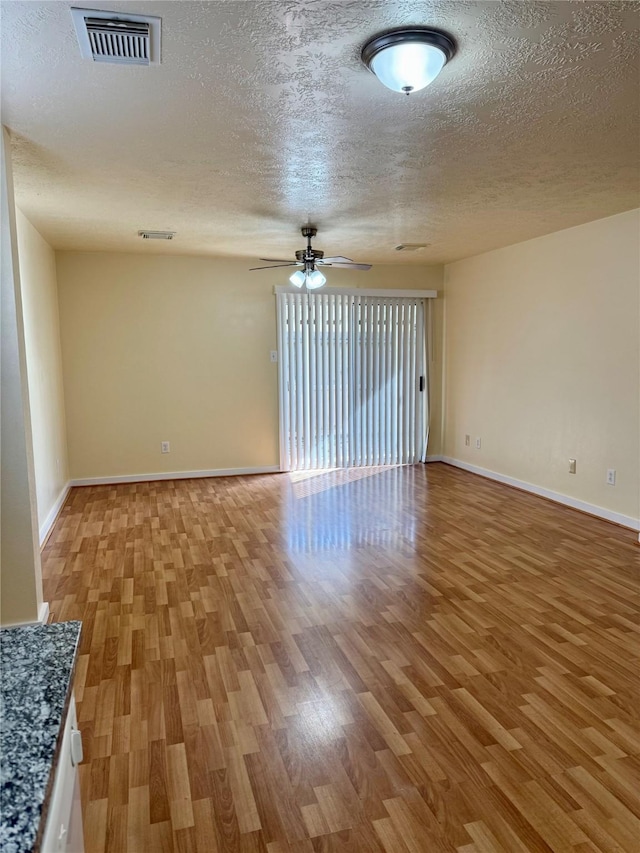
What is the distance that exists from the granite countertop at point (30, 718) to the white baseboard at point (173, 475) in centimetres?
522

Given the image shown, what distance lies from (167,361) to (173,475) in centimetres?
128

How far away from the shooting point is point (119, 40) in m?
1.88

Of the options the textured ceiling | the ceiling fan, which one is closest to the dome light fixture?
the ceiling fan

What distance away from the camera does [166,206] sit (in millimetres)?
3977

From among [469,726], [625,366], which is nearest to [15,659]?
[469,726]

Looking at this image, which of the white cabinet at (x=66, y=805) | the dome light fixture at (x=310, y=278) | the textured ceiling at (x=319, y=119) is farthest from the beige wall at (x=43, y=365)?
the white cabinet at (x=66, y=805)

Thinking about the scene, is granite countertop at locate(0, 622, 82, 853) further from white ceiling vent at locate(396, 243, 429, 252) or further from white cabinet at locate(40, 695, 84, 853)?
white ceiling vent at locate(396, 243, 429, 252)

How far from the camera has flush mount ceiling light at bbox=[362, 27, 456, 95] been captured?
186cm

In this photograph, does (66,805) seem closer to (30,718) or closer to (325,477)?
(30,718)

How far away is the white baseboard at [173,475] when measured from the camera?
6.14m

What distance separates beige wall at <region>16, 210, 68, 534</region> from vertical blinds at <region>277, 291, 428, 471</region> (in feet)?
7.78

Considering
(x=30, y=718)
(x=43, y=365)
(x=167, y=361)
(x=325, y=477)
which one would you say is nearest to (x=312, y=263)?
(x=167, y=361)

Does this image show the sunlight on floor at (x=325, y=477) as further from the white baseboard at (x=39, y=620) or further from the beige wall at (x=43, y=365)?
the white baseboard at (x=39, y=620)

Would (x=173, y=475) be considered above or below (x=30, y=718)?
below
